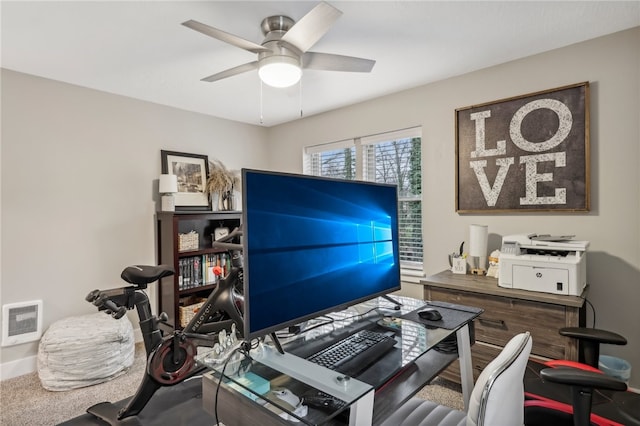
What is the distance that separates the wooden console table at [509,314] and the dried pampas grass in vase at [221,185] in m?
2.52

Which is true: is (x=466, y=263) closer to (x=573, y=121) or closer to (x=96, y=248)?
→ (x=573, y=121)

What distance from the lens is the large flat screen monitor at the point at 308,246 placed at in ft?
3.53

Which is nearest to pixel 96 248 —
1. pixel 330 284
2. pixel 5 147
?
pixel 5 147

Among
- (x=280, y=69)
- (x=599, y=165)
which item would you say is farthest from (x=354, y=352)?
(x=599, y=165)

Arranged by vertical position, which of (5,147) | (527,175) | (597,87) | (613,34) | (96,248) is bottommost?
(96,248)

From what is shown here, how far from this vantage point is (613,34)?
7.54ft

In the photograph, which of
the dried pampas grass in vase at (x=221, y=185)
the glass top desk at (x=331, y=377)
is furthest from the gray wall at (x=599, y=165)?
the dried pampas grass in vase at (x=221, y=185)

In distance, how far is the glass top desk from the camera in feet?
2.95

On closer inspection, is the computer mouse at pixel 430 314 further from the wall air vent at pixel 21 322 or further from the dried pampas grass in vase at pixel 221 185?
the wall air vent at pixel 21 322

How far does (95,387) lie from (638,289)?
13.0 feet

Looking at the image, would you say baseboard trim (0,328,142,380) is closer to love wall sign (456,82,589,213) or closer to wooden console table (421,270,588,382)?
wooden console table (421,270,588,382)

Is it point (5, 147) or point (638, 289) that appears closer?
point (638, 289)

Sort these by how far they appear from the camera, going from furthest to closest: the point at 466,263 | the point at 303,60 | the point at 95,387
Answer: the point at 466,263 → the point at 95,387 → the point at 303,60

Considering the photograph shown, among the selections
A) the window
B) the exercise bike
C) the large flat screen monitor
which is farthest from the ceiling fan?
the window
